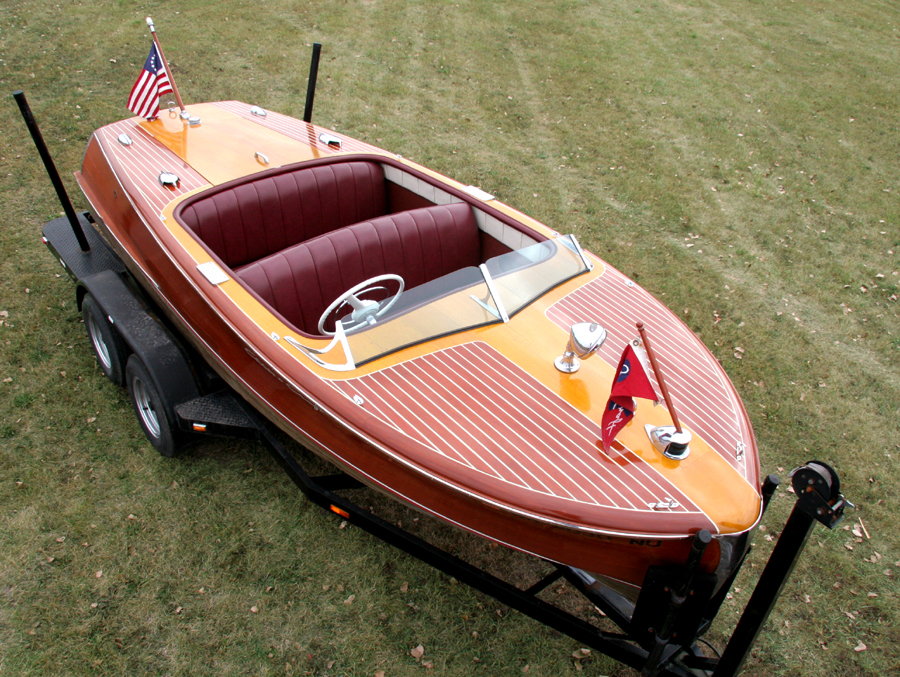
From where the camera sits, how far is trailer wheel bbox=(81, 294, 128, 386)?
12.3 ft

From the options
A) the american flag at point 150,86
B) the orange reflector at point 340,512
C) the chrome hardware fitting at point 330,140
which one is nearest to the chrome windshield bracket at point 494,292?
the orange reflector at point 340,512

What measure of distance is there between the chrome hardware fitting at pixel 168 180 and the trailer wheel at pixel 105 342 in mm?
865

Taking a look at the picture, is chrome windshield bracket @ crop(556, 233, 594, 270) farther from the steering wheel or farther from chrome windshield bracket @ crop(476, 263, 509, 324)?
the steering wheel

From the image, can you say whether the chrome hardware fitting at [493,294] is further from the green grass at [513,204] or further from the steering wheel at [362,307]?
the green grass at [513,204]

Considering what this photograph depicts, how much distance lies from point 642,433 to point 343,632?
5.82 feet

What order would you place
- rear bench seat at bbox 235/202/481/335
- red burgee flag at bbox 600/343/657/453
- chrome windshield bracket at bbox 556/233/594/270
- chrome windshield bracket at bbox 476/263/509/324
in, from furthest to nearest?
chrome windshield bracket at bbox 556/233/594/270 < rear bench seat at bbox 235/202/481/335 < chrome windshield bracket at bbox 476/263/509/324 < red burgee flag at bbox 600/343/657/453

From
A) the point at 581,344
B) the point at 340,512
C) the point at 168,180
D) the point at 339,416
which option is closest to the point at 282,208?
the point at 168,180

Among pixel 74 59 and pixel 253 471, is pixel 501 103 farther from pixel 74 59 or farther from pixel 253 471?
pixel 253 471

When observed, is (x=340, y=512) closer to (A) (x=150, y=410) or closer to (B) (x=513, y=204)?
(A) (x=150, y=410)

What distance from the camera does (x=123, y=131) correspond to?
14.6ft

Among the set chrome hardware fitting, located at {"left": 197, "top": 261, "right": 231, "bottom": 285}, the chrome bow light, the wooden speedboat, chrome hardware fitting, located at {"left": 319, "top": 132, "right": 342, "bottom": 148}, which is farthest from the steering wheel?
chrome hardware fitting, located at {"left": 319, "top": 132, "right": 342, "bottom": 148}

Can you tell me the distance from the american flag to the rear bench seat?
1850mm

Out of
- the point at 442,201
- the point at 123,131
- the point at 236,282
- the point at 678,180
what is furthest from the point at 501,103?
the point at 236,282

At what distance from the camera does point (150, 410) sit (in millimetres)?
3695
